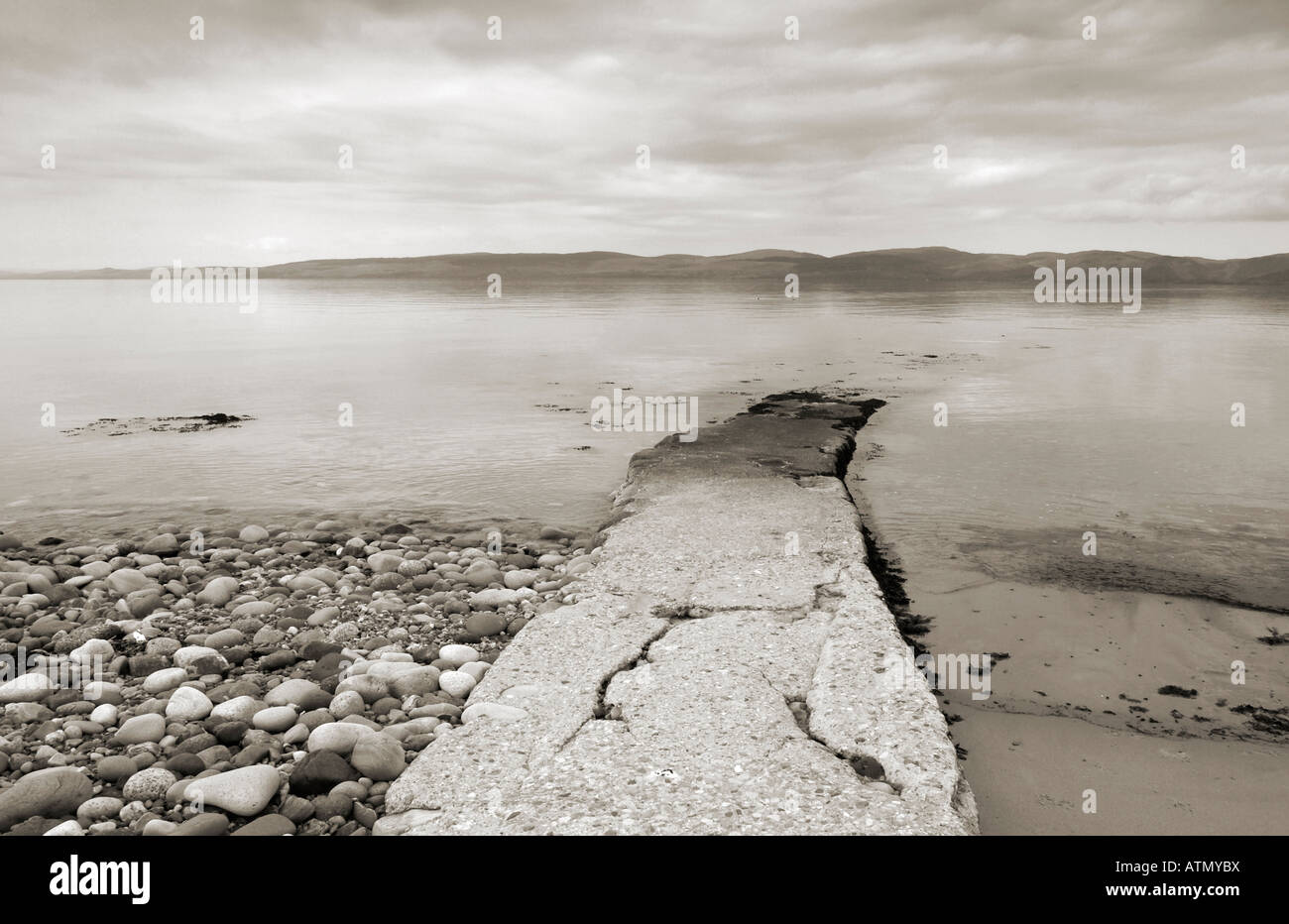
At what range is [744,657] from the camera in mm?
4273

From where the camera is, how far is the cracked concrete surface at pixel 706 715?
307 cm

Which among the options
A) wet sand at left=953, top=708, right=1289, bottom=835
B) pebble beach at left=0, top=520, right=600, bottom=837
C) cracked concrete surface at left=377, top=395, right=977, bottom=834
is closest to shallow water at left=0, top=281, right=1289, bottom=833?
wet sand at left=953, top=708, right=1289, bottom=835

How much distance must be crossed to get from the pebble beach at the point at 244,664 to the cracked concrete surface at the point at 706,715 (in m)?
0.32

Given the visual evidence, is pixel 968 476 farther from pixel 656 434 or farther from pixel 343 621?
pixel 343 621

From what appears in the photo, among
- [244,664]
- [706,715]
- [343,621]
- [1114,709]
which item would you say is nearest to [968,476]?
[1114,709]

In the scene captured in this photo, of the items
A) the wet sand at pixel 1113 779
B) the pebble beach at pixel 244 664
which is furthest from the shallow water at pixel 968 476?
the pebble beach at pixel 244 664

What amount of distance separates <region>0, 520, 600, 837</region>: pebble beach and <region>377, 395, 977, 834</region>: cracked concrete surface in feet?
1.05

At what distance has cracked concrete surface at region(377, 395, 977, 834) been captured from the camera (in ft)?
10.1

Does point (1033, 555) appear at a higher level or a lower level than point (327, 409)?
lower

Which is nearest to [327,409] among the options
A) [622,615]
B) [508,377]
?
[508,377]

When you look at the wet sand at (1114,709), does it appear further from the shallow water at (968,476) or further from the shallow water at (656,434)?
the shallow water at (656,434)

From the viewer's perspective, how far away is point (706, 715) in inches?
146
